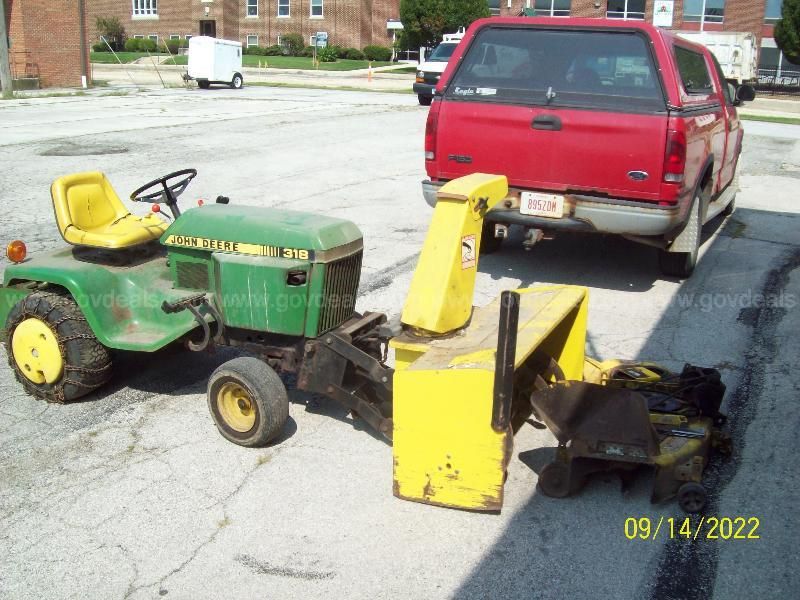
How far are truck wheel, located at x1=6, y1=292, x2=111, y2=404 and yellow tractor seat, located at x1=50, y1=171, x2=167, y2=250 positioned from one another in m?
0.38

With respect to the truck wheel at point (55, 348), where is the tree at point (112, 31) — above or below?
above

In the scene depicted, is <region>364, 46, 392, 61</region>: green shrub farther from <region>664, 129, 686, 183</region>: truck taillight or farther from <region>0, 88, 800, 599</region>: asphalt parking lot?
<region>664, 129, 686, 183</region>: truck taillight

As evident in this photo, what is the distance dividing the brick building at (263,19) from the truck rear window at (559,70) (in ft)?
180

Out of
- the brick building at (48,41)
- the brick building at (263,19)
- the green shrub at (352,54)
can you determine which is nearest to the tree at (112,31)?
the brick building at (263,19)

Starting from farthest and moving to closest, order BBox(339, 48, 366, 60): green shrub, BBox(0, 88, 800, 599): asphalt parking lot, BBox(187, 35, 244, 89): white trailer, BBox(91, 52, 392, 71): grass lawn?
BBox(339, 48, 366, 60): green shrub, BBox(91, 52, 392, 71): grass lawn, BBox(187, 35, 244, 89): white trailer, BBox(0, 88, 800, 599): asphalt parking lot

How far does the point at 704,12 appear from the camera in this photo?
50.3 metres

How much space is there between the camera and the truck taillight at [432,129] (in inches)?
286

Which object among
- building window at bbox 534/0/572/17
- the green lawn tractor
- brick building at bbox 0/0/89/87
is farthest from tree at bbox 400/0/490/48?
the green lawn tractor

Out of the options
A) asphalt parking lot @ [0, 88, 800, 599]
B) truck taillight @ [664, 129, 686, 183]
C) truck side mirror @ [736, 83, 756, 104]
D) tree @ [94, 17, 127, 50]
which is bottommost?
asphalt parking lot @ [0, 88, 800, 599]

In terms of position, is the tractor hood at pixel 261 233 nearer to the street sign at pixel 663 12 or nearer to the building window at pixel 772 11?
the street sign at pixel 663 12

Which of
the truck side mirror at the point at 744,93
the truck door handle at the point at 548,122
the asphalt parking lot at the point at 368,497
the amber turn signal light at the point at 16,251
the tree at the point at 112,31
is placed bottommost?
the asphalt parking lot at the point at 368,497

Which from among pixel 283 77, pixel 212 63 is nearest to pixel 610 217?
pixel 212 63

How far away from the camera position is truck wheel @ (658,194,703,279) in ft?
23.8

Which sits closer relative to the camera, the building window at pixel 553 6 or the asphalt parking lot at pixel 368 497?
the asphalt parking lot at pixel 368 497
